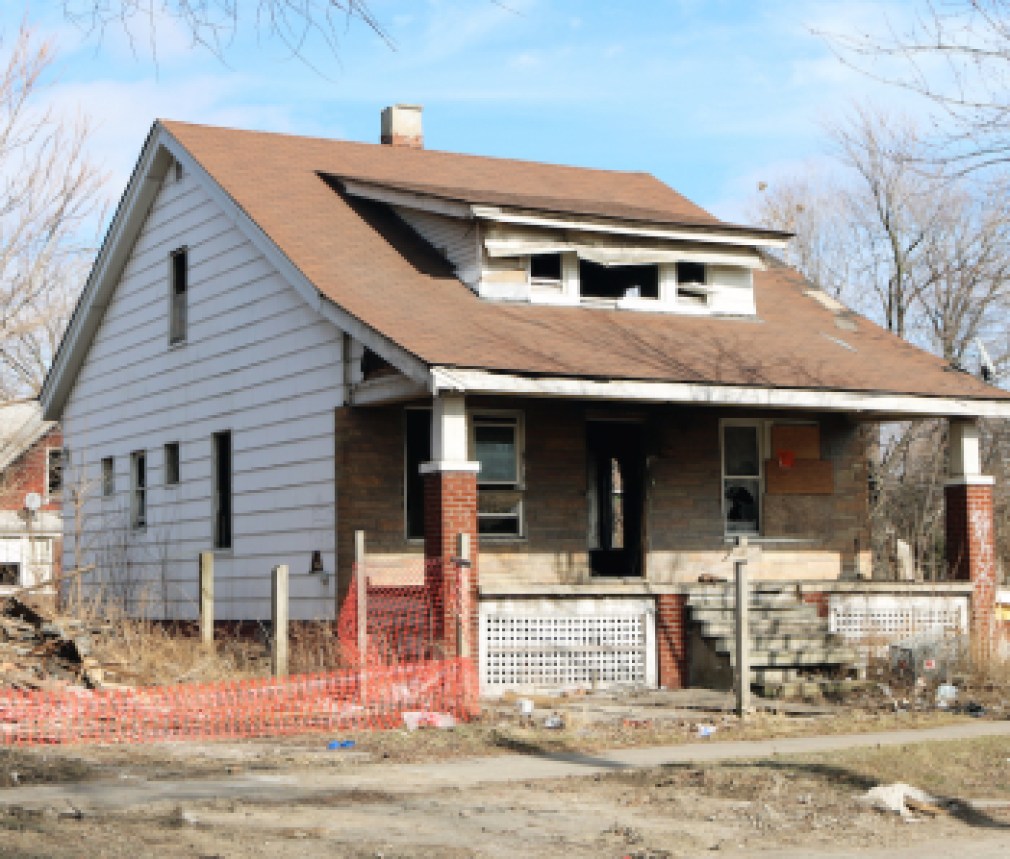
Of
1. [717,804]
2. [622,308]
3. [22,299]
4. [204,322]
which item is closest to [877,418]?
[622,308]

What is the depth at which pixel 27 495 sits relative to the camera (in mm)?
39250

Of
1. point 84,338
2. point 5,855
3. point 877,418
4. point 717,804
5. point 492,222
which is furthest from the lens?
point 84,338

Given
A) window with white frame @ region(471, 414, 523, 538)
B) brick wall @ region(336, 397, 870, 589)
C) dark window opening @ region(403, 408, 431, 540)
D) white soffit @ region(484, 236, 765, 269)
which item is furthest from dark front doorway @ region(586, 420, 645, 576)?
dark window opening @ region(403, 408, 431, 540)

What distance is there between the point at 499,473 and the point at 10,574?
26.7 meters

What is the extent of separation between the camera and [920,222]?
37.5 meters

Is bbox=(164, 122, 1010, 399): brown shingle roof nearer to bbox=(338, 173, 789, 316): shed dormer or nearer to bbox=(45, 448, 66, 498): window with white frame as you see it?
bbox=(338, 173, 789, 316): shed dormer

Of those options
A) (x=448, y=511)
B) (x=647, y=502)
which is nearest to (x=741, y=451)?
(x=647, y=502)

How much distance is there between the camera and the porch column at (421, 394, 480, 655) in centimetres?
1566

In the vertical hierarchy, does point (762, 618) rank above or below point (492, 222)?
below

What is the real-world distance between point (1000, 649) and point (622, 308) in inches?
257

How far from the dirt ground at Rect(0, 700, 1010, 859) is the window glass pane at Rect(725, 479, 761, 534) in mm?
7742

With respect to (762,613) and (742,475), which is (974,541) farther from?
(762,613)

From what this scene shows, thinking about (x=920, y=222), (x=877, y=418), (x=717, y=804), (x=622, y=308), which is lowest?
(x=717, y=804)

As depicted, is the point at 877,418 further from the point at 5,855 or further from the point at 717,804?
the point at 5,855
